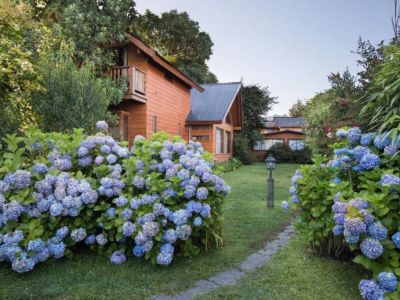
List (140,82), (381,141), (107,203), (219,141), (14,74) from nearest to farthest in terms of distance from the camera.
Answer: (381,141) < (107,203) < (14,74) < (140,82) < (219,141)

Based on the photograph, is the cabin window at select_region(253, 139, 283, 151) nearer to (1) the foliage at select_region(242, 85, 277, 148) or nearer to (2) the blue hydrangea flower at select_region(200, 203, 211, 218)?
(1) the foliage at select_region(242, 85, 277, 148)

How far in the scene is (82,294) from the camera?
8.41 ft

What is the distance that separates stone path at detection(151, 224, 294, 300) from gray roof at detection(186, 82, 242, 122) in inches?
475

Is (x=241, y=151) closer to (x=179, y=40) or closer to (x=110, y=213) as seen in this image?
(x=179, y=40)

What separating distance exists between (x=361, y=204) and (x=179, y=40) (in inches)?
1085

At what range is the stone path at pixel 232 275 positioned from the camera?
2.59m

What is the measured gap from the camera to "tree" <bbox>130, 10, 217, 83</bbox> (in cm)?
2661

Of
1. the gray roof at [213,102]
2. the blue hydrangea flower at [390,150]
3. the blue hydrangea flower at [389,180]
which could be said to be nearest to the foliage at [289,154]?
the gray roof at [213,102]

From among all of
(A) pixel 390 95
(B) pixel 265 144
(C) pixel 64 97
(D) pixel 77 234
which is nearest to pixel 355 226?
(A) pixel 390 95

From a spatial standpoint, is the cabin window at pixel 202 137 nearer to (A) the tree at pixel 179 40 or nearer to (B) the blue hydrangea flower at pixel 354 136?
(A) the tree at pixel 179 40

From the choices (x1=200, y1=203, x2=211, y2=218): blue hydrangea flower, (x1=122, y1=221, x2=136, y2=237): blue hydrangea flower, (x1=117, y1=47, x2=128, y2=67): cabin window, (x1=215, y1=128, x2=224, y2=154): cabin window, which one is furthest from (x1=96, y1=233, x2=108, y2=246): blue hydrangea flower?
(x1=215, y1=128, x2=224, y2=154): cabin window

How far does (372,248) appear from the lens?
2182 millimetres

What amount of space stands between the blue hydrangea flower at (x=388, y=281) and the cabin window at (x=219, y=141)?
14623 millimetres

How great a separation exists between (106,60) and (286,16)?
6.47 meters
